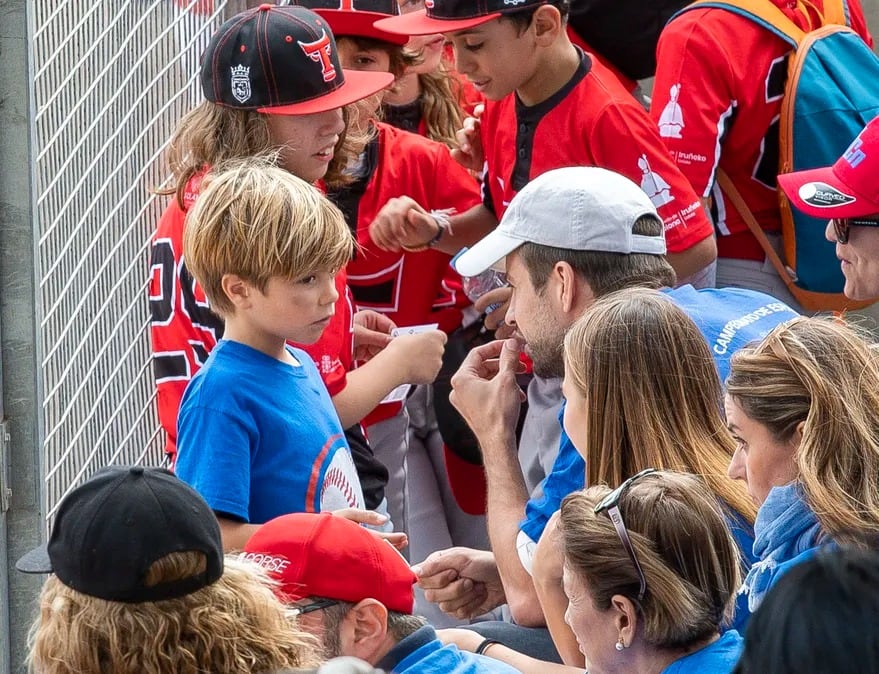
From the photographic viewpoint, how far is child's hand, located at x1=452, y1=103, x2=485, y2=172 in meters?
4.13

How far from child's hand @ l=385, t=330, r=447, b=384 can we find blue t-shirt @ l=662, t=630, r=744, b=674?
57.6 inches

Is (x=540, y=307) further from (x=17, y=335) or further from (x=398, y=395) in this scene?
(x=17, y=335)

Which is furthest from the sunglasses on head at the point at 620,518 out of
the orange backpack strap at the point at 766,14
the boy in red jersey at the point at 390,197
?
the orange backpack strap at the point at 766,14

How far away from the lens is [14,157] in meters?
3.32

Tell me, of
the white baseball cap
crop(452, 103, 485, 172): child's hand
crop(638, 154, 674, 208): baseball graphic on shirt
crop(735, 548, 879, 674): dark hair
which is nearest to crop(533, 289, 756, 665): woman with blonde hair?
the white baseball cap

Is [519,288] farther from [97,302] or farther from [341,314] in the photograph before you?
[97,302]

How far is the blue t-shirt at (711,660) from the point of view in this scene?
84.1 inches

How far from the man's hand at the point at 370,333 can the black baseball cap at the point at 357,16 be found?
899 mm

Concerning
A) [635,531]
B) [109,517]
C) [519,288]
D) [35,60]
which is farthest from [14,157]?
[635,531]

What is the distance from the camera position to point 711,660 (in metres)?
2.15

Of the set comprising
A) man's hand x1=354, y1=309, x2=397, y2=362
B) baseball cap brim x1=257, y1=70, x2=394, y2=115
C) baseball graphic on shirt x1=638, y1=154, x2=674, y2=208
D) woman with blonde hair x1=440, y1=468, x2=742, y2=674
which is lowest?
man's hand x1=354, y1=309, x2=397, y2=362

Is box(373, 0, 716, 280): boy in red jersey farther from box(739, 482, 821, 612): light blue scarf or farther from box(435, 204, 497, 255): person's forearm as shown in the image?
box(739, 482, 821, 612): light blue scarf

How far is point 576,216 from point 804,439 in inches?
39.1

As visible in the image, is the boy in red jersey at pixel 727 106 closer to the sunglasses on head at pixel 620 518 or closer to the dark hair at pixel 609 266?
the dark hair at pixel 609 266
